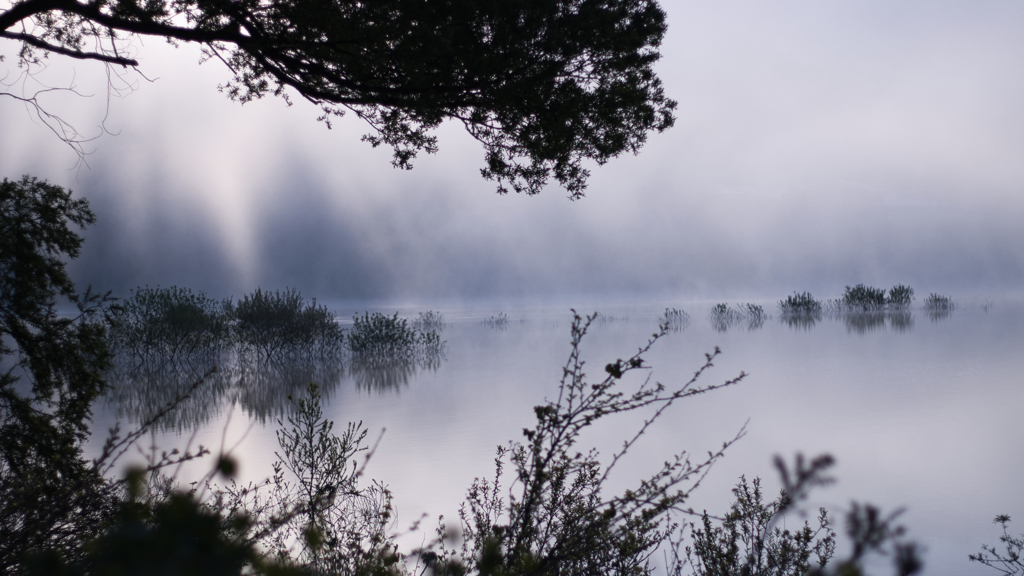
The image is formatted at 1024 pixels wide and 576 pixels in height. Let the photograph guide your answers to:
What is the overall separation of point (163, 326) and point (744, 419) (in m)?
16.5

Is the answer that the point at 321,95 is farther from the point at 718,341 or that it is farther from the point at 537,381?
the point at 718,341

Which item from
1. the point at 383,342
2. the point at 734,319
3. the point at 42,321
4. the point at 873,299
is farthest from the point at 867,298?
the point at 42,321

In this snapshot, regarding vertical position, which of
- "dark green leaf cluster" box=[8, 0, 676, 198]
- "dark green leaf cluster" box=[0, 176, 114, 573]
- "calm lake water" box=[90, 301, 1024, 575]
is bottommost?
"calm lake water" box=[90, 301, 1024, 575]

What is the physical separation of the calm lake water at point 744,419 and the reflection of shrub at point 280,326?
179cm

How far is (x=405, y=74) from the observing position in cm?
451

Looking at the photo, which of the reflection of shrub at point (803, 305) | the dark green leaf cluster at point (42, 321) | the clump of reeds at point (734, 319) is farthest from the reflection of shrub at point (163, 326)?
the reflection of shrub at point (803, 305)

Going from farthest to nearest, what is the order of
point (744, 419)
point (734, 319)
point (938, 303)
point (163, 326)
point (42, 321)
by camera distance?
point (938, 303), point (734, 319), point (163, 326), point (744, 419), point (42, 321)

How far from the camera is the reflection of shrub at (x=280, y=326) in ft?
61.7

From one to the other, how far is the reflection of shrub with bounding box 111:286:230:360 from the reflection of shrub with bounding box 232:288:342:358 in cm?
109

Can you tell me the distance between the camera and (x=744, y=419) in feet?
30.2

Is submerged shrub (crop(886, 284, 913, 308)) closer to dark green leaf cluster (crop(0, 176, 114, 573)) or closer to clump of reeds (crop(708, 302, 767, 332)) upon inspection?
clump of reeds (crop(708, 302, 767, 332))

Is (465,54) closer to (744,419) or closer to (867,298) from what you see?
(744,419)

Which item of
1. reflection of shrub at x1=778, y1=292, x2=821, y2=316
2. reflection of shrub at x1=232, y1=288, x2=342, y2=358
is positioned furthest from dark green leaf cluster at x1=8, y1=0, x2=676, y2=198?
reflection of shrub at x1=778, y1=292, x2=821, y2=316

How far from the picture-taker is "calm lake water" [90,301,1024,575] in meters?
5.92
